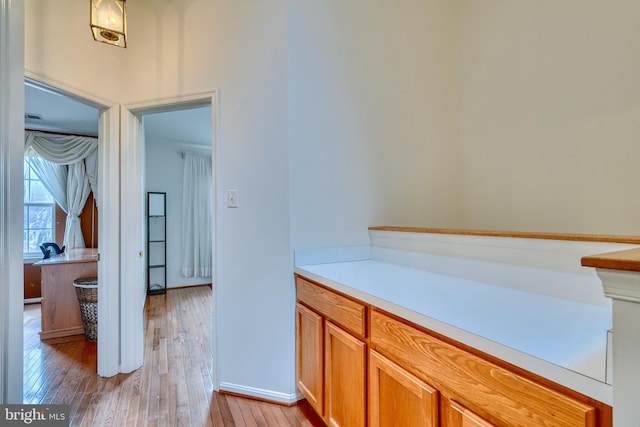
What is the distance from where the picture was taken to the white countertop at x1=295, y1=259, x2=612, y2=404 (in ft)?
1.99

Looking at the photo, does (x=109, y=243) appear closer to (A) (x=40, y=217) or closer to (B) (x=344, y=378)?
(B) (x=344, y=378)

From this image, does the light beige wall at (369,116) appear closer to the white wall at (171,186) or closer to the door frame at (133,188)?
the door frame at (133,188)

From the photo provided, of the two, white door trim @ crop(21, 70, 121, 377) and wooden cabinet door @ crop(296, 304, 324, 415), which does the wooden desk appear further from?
wooden cabinet door @ crop(296, 304, 324, 415)

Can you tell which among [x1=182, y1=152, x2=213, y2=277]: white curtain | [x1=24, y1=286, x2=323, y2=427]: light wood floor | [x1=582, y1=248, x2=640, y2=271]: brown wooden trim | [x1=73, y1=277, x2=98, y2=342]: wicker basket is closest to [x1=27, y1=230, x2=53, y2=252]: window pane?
[x1=182, y1=152, x2=213, y2=277]: white curtain

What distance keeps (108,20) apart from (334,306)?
5.63 feet

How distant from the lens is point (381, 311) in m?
1.10

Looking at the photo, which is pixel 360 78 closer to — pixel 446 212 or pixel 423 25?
pixel 423 25

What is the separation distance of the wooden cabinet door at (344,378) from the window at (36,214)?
500 centimetres

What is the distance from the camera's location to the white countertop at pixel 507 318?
1.99 feet

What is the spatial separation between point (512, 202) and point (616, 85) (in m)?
0.80

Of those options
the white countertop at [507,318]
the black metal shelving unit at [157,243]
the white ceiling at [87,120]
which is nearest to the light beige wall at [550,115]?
the white countertop at [507,318]

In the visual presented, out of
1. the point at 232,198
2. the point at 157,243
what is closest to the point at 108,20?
the point at 232,198

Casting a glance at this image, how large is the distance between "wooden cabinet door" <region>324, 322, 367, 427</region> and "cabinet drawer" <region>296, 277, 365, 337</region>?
0.04 metres

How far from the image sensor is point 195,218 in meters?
4.86
